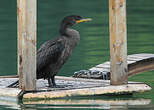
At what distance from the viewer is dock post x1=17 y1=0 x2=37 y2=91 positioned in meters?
10.5

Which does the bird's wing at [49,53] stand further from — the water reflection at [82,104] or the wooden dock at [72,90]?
the water reflection at [82,104]

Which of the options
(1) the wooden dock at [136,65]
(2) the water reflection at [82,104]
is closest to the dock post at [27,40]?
(2) the water reflection at [82,104]

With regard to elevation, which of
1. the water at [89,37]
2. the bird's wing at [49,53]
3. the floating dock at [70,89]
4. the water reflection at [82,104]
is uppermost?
the bird's wing at [49,53]

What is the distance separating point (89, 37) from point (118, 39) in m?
9.87

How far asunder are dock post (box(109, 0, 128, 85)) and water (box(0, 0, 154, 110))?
432 mm

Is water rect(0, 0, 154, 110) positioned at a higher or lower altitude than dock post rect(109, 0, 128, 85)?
lower

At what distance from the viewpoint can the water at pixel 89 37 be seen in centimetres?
1109

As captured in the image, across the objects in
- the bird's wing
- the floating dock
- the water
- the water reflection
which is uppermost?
the bird's wing

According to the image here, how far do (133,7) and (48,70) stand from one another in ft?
69.7

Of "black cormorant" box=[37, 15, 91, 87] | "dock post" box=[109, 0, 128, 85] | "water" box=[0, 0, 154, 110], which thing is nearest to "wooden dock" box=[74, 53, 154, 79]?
"water" box=[0, 0, 154, 110]

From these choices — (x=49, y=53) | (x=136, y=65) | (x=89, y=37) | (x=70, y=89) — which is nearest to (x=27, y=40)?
(x=49, y=53)

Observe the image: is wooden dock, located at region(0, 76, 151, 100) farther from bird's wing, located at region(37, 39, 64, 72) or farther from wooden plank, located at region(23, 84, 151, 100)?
bird's wing, located at region(37, 39, 64, 72)

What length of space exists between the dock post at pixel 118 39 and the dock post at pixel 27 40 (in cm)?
137

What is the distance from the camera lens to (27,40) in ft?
34.9
